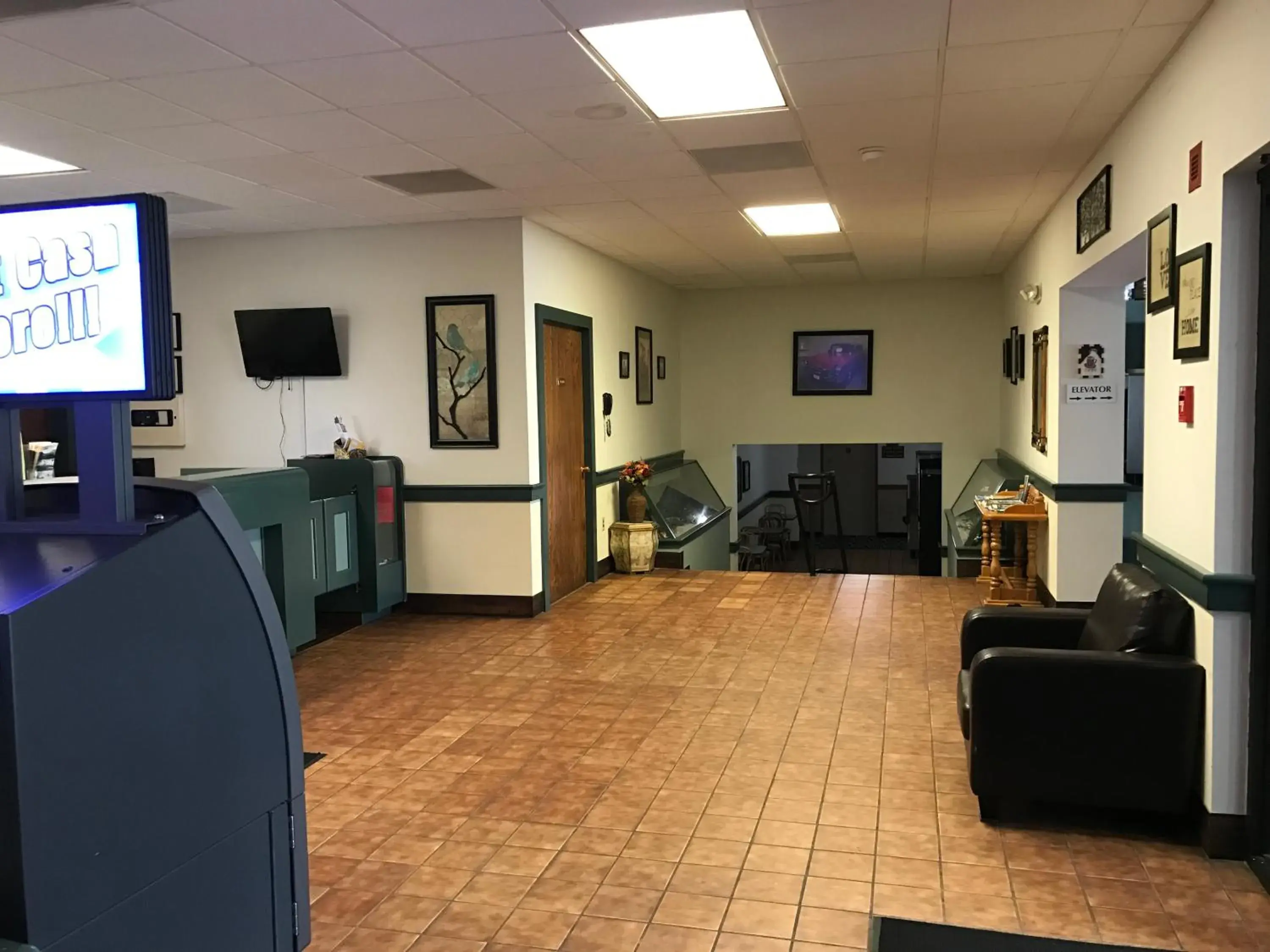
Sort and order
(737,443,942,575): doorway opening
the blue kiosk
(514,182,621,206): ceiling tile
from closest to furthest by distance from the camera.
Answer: the blue kiosk
(514,182,621,206): ceiling tile
(737,443,942,575): doorway opening

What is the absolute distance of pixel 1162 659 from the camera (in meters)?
3.32

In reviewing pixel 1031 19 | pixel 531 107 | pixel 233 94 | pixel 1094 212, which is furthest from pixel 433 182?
pixel 1094 212

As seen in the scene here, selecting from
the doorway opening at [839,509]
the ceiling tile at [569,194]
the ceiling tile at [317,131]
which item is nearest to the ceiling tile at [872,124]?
the ceiling tile at [569,194]

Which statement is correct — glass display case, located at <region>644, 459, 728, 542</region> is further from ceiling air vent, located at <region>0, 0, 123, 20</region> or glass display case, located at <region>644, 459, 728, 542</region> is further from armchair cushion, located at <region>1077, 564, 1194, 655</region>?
ceiling air vent, located at <region>0, 0, 123, 20</region>

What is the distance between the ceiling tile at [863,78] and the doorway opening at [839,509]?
9.91 metres

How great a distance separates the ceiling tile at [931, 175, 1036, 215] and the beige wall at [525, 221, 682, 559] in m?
2.62

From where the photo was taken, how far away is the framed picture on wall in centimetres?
959

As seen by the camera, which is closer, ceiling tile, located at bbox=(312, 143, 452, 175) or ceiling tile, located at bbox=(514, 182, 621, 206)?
ceiling tile, located at bbox=(312, 143, 452, 175)

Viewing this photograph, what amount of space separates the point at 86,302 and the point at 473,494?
217 inches

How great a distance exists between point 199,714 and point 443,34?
268 cm

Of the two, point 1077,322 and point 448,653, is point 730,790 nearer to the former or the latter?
point 448,653

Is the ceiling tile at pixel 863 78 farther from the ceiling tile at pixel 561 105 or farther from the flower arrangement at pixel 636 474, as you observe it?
the flower arrangement at pixel 636 474

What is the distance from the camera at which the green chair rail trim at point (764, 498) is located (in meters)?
14.8

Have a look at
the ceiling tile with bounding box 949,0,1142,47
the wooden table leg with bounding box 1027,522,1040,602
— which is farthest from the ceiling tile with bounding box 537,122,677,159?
the wooden table leg with bounding box 1027,522,1040,602
